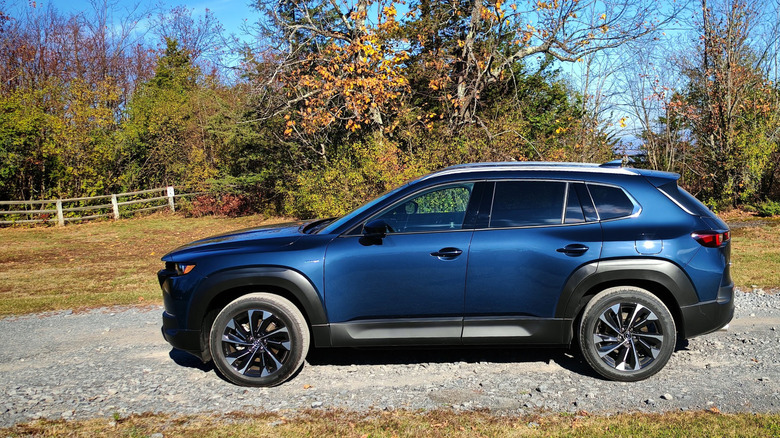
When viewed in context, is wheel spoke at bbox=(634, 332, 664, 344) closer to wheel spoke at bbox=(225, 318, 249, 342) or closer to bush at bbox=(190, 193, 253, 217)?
wheel spoke at bbox=(225, 318, 249, 342)

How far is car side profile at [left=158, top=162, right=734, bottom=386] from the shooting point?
4.72m

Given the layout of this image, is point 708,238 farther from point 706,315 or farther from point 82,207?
point 82,207

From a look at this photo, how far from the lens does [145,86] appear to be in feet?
107

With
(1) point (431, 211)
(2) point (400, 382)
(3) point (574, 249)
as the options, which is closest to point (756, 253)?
(3) point (574, 249)

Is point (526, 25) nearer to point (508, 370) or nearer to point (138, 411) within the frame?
point (508, 370)

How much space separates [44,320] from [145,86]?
91.5 ft

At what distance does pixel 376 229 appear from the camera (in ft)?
15.7

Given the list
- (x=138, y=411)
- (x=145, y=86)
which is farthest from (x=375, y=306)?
(x=145, y=86)

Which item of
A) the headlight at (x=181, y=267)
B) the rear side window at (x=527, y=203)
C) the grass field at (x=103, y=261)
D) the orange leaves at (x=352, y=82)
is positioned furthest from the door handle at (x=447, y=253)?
the orange leaves at (x=352, y=82)

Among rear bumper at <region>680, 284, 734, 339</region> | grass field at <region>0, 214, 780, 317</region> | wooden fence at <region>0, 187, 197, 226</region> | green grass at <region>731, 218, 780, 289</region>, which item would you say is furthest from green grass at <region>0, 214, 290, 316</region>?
green grass at <region>731, 218, 780, 289</region>

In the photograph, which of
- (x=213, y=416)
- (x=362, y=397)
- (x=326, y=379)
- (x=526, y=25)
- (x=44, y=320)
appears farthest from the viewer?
(x=526, y=25)

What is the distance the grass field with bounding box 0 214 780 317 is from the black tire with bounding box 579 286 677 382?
4270 millimetres

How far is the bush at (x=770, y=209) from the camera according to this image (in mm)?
15711

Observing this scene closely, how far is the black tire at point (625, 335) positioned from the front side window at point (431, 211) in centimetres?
131
